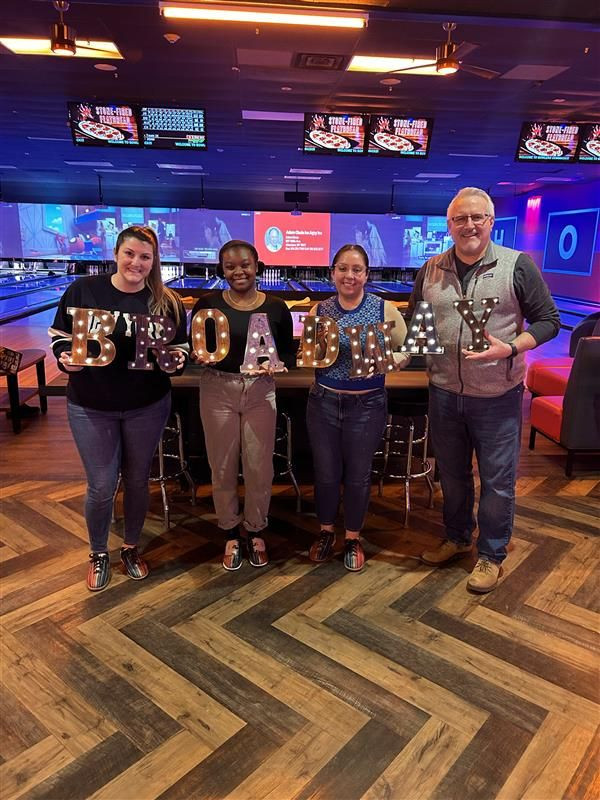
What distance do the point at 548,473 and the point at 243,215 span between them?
1165 cm

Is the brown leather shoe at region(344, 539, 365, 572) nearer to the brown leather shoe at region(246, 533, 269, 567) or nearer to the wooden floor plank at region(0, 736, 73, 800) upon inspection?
the brown leather shoe at region(246, 533, 269, 567)

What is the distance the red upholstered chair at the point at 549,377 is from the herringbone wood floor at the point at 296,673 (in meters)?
1.82

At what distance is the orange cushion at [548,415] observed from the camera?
4.20 metres

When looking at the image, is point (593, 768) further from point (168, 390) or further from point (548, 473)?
point (548, 473)

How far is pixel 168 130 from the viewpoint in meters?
5.89

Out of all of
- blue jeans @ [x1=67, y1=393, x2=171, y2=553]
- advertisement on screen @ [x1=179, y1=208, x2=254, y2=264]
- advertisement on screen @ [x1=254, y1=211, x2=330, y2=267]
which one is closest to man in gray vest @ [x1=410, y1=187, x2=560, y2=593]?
blue jeans @ [x1=67, y1=393, x2=171, y2=553]

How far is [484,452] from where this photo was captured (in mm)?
2557

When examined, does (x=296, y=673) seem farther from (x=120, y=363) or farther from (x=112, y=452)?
(x=120, y=363)

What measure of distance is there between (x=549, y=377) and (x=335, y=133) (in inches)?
126

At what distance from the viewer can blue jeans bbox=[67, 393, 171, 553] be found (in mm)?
2379

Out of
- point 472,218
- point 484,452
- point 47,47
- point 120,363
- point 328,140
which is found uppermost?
point 47,47

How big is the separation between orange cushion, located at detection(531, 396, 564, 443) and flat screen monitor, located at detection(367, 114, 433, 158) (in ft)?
10.1

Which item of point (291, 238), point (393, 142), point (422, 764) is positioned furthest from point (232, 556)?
point (291, 238)

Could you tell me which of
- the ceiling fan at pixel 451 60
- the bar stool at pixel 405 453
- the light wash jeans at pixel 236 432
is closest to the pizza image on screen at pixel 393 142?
the ceiling fan at pixel 451 60
